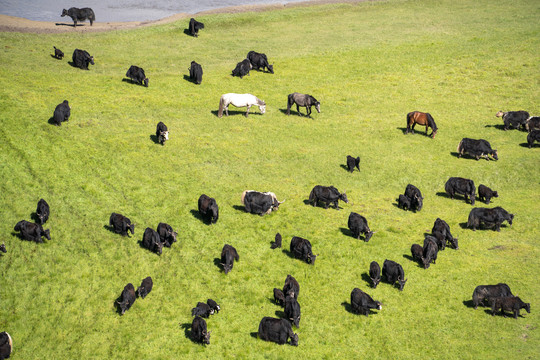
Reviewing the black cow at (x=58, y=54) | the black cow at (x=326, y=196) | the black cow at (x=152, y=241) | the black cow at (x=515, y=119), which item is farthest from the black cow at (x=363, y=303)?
the black cow at (x=58, y=54)

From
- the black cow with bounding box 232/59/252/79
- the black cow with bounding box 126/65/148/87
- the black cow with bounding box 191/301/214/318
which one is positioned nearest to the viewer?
the black cow with bounding box 191/301/214/318

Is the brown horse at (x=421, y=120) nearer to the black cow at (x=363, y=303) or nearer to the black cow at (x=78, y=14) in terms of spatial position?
the black cow at (x=363, y=303)

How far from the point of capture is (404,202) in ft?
88.3

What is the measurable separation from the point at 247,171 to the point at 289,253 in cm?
857

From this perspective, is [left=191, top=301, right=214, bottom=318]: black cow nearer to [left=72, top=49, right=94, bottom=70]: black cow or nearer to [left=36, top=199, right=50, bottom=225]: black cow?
[left=36, top=199, right=50, bottom=225]: black cow

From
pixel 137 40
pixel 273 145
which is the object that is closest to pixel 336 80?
pixel 273 145

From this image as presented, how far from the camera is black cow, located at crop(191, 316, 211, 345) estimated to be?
17.4 metres

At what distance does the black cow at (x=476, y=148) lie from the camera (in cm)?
3338

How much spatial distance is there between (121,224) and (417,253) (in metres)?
13.1

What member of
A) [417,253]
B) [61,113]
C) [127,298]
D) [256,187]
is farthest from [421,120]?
[127,298]

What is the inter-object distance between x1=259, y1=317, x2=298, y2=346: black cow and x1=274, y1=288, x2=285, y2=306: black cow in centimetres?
157

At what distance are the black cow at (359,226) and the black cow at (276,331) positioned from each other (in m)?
7.57

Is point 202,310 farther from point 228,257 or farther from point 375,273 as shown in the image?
point 375,273

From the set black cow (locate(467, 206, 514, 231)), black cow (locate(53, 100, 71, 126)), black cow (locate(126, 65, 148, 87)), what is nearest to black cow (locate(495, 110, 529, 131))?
black cow (locate(467, 206, 514, 231))
